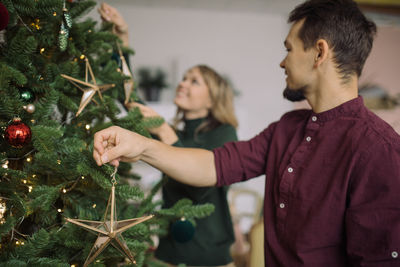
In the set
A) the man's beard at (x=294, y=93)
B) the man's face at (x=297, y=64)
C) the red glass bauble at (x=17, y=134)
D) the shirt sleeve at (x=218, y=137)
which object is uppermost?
the man's face at (x=297, y=64)

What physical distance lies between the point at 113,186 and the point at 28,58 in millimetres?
391

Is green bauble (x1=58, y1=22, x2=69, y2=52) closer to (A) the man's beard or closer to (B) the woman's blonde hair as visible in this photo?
(A) the man's beard

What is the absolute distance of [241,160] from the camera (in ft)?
3.55

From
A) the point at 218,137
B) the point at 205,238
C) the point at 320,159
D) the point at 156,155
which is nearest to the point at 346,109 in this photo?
the point at 320,159

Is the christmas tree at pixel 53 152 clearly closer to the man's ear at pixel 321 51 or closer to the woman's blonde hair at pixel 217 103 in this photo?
the man's ear at pixel 321 51

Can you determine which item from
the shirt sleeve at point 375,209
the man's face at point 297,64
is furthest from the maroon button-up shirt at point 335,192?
the man's face at point 297,64

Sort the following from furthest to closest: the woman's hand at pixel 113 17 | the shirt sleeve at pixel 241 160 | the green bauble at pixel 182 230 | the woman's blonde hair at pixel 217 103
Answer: the woman's blonde hair at pixel 217 103, the green bauble at pixel 182 230, the woman's hand at pixel 113 17, the shirt sleeve at pixel 241 160

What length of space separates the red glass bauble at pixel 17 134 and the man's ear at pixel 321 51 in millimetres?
762

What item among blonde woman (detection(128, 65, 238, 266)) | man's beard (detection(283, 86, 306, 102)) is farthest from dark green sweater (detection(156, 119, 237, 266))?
man's beard (detection(283, 86, 306, 102))

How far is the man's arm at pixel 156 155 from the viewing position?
763 mm

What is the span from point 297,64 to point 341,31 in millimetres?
145

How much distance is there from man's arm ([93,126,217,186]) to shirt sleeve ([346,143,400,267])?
0.44 metres

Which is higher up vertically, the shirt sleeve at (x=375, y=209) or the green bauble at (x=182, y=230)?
the shirt sleeve at (x=375, y=209)

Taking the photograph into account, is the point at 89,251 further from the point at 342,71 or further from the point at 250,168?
the point at 342,71
